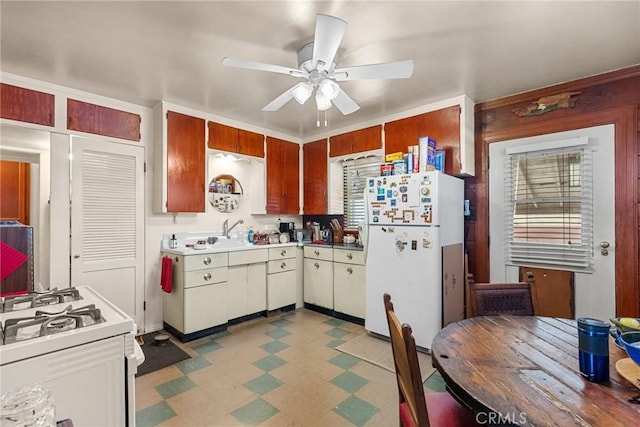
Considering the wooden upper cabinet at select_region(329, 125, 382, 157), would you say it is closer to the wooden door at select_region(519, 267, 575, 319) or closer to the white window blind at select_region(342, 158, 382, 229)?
the white window blind at select_region(342, 158, 382, 229)

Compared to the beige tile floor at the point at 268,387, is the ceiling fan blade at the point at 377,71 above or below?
above

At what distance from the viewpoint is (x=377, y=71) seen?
1.88 m

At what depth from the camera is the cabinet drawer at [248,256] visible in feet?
11.1

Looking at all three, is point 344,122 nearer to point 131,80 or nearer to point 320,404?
point 131,80

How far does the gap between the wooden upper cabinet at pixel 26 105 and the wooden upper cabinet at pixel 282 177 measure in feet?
7.29

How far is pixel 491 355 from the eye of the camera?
123 centimetres

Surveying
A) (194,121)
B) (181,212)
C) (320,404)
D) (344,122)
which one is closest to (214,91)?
(194,121)

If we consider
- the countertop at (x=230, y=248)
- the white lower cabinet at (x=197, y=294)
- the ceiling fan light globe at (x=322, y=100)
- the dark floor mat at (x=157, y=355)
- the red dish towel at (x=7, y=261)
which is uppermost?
the ceiling fan light globe at (x=322, y=100)

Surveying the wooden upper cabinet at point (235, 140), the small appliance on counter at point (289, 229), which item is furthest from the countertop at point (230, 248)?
the wooden upper cabinet at point (235, 140)

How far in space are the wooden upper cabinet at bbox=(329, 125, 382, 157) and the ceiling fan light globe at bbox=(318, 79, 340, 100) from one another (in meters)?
1.68

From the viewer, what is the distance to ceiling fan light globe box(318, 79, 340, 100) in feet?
6.59

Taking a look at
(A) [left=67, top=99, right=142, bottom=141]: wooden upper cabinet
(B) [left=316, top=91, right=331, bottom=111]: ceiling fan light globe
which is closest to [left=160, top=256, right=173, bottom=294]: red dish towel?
(A) [left=67, top=99, right=142, bottom=141]: wooden upper cabinet

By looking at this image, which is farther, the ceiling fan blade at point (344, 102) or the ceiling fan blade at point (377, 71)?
the ceiling fan blade at point (344, 102)

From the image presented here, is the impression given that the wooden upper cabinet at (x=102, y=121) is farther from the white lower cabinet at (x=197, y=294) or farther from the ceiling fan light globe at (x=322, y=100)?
the ceiling fan light globe at (x=322, y=100)
